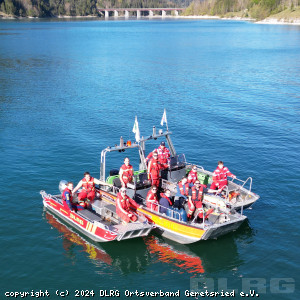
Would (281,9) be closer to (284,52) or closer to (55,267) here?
(284,52)

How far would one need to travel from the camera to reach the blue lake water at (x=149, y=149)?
1419cm

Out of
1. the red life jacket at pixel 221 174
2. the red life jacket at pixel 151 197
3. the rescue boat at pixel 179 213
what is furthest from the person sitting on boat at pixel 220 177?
the red life jacket at pixel 151 197

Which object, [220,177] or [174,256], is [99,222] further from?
[220,177]

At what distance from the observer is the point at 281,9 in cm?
17888

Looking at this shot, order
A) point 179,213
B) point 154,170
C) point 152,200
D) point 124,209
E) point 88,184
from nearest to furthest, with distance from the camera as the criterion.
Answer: point 179,213 < point 124,209 < point 152,200 < point 88,184 < point 154,170

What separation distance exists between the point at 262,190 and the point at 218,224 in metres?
7.25

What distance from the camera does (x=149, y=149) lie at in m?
27.8

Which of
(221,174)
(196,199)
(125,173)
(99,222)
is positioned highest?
(125,173)

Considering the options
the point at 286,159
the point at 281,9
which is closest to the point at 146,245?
the point at 286,159

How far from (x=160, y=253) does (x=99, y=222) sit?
2.65m

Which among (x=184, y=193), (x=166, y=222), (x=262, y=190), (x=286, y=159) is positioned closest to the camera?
(x=166, y=222)

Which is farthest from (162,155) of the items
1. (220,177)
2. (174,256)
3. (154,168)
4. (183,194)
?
(174,256)

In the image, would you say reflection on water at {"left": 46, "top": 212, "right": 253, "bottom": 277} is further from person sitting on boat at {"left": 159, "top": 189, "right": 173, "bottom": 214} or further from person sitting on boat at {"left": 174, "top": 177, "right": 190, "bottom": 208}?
person sitting on boat at {"left": 174, "top": 177, "right": 190, "bottom": 208}

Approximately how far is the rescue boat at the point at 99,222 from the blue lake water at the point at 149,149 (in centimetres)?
55
